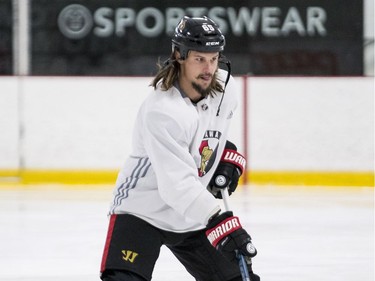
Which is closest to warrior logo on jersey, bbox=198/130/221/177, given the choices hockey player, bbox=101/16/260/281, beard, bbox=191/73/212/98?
hockey player, bbox=101/16/260/281

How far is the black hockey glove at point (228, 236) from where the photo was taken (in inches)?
107

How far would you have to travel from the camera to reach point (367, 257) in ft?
15.3

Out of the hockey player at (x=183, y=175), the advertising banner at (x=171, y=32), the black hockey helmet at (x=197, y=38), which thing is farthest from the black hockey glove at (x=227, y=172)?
the advertising banner at (x=171, y=32)

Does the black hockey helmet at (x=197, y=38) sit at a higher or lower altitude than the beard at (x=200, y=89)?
higher

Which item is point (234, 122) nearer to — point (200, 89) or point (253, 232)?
point (253, 232)

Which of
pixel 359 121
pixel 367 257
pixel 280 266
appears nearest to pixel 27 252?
pixel 280 266

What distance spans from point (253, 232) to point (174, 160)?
9.07ft

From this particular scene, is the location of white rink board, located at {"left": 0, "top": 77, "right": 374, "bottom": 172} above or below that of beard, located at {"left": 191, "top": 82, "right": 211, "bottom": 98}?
below

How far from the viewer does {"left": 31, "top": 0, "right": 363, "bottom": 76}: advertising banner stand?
8.16 metres

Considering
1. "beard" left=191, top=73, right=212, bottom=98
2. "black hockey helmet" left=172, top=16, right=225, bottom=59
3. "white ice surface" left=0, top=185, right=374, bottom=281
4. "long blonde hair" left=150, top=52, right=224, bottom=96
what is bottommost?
"white ice surface" left=0, top=185, right=374, bottom=281

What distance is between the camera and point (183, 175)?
2.76 meters

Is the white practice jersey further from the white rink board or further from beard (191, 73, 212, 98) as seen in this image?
the white rink board

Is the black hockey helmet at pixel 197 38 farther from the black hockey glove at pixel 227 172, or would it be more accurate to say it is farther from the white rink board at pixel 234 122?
the white rink board at pixel 234 122

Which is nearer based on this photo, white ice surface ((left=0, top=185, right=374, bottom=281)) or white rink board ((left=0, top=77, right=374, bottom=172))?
white ice surface ((left=0, top=185, right=374, bottom=281))
